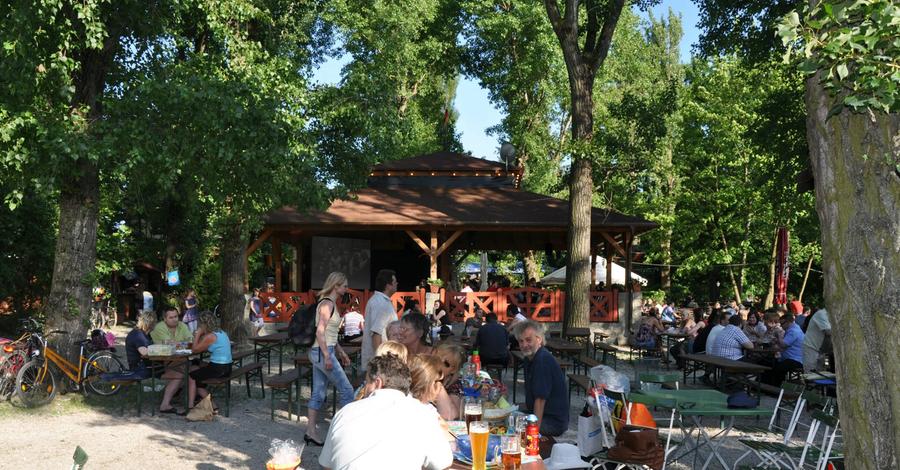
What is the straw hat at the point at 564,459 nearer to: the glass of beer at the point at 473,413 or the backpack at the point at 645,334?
the glass of beer at the point at 473,413

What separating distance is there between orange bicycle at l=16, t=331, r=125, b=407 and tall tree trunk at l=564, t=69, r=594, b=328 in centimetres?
905

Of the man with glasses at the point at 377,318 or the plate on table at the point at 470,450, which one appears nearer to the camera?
the plate on table at the point at 470,450

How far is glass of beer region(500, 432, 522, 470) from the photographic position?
13.1 ft

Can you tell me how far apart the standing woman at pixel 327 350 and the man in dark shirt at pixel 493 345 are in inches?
136

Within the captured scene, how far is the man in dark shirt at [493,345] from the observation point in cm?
1095

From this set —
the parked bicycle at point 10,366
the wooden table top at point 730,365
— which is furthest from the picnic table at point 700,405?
the parked bicycle at point 10,366

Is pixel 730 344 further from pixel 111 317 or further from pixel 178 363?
pixel 111 317

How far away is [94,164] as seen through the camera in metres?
10.3

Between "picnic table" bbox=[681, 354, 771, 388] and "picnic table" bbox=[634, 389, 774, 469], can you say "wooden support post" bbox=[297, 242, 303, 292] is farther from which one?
"picnic table" bbox=[634, 389, 774, 469]

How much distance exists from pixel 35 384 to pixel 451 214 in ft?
39.5

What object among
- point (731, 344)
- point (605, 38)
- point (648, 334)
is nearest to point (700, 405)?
point (731, 344)

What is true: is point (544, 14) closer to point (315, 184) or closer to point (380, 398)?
point (315, 184)

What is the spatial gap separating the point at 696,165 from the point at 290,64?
24.9m

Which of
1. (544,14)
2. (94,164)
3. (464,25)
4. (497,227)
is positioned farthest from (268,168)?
(464,25)
